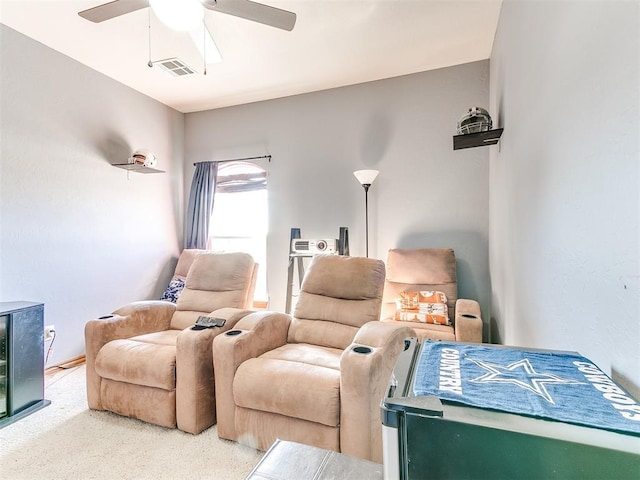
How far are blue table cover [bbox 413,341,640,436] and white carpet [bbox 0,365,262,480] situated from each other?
135 cm

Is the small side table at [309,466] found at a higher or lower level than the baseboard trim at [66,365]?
higher

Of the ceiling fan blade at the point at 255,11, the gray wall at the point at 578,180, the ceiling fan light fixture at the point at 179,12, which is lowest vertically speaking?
the gray wall at the point at 578,180

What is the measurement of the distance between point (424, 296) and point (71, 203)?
10.7ft

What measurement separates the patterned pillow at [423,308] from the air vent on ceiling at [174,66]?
8.75ft

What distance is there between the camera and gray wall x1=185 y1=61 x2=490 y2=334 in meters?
2.97

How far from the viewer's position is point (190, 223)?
3.95 metres

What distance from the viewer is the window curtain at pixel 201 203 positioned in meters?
3.87

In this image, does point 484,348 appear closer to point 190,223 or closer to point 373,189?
point 373,189

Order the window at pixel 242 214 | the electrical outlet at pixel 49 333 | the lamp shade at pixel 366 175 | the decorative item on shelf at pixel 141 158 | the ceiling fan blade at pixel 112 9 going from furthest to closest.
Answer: the window at pixel 242 214 < the decorative item on shelf at pixel 141 158 < the lamp shade at pixel 366 175 < the electrical outlet at pixel 49 333 < the ceiling fan blade at pixel 112 9

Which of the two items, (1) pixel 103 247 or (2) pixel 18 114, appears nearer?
(2) pixel 18 114

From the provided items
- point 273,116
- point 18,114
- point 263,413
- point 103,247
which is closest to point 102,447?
point 263,413

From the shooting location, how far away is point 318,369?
1.60m

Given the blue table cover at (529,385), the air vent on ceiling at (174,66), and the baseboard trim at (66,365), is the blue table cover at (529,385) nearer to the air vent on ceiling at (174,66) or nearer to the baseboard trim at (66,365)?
the air vent on ceiling at (174,66)

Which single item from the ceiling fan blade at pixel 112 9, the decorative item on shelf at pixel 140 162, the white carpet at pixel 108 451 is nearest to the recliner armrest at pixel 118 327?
the white carpet at pixel 108 451
